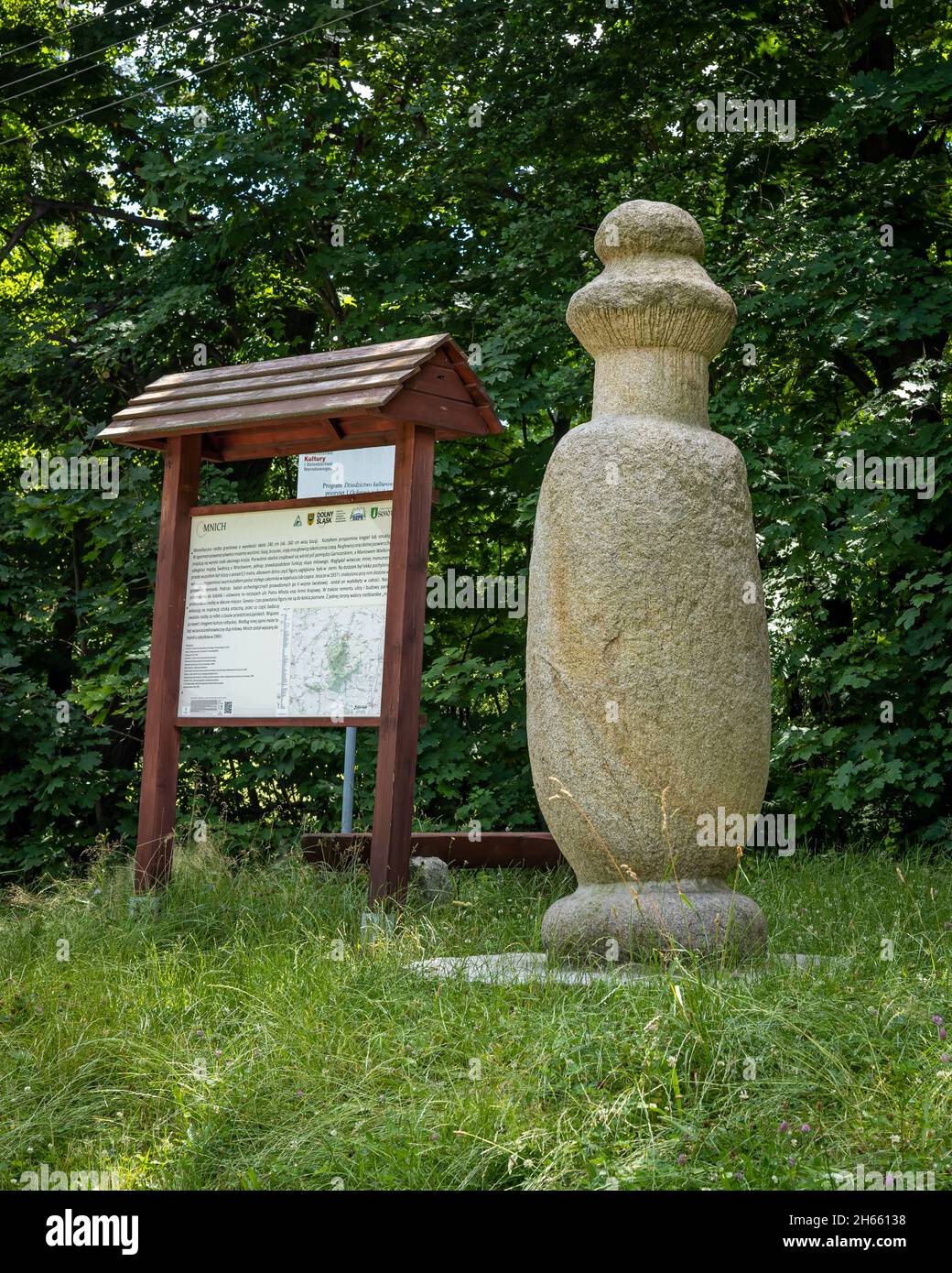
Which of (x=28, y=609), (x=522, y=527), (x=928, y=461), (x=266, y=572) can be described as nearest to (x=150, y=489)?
(x=28, y=609)

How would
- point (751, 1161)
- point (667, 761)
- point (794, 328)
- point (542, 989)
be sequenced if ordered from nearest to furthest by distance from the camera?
point (751, 1161) < point (542, 989) < point (667, 761) < point (794, 328)

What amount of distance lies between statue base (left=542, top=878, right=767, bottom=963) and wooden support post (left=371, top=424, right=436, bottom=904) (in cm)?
115

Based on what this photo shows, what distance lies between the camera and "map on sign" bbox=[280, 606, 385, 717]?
642 cm

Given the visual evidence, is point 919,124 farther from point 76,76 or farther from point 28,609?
point 28,609

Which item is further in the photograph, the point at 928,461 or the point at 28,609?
the point at 28,609

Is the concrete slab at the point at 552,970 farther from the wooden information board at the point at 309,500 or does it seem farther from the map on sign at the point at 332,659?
the map on sign at the point at 332,659

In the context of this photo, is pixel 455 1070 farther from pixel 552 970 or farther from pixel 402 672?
pixel 402 672

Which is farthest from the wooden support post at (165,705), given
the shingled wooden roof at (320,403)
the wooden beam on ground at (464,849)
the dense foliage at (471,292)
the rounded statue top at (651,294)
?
the dense foliage at (471,292)

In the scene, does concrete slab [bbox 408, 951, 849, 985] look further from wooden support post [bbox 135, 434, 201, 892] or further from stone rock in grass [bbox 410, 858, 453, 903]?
wooden support post [bbox 135, 434, 201, 892]

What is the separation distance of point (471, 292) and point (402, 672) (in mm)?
5934

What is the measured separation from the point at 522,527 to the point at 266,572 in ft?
13.4

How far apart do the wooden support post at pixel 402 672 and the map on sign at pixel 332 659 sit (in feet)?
0.43

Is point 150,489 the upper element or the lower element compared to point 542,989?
upper

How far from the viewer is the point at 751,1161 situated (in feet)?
11.0
